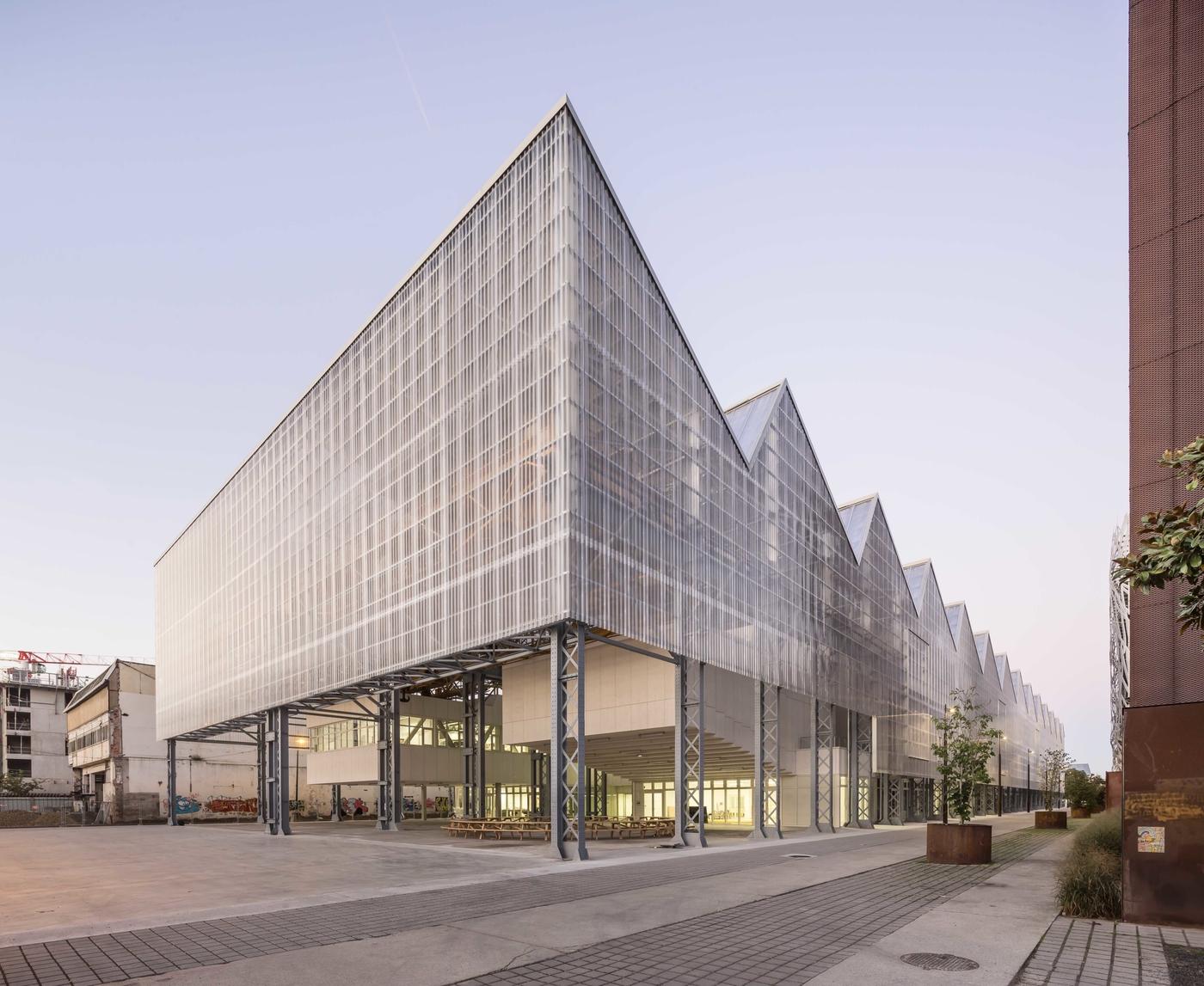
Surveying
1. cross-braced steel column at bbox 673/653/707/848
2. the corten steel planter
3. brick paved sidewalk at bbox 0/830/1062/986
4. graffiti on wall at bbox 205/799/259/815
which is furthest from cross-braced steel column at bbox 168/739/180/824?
the corten steel planter

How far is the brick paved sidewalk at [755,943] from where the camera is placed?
36.4ft

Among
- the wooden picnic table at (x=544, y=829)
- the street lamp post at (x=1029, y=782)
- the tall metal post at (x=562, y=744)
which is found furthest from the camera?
the street lamp post at (x=1029, y=782)

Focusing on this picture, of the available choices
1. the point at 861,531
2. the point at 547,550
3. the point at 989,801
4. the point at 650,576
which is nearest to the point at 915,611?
the point at 861,531

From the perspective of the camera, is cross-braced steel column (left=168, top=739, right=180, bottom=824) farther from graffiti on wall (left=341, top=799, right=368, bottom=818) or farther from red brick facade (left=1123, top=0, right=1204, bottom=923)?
red brick facade (left=1123, top=0, right=1204, bottom=923)

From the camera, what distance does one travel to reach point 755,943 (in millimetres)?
13352

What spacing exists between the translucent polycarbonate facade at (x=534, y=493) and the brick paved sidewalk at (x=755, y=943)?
14.4m

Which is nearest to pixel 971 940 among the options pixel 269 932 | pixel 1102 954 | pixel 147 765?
pixel 1102 954

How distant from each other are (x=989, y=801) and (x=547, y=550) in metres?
98.8

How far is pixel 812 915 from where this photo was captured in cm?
1617

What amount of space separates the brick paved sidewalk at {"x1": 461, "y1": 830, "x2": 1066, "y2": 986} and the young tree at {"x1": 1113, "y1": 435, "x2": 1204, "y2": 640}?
6.41m

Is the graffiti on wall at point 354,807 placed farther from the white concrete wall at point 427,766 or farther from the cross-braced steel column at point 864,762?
the cross-braced steel column at point 864,762

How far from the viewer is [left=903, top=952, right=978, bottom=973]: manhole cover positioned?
11.7 meters

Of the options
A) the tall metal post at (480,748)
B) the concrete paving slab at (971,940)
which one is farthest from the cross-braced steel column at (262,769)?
the concrete paving slab at (971,940)

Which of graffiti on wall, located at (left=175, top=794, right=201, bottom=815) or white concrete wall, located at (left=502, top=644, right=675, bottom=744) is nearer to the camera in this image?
white concrete wall, located at (left=502, top=644, right=675, bottom=744)
